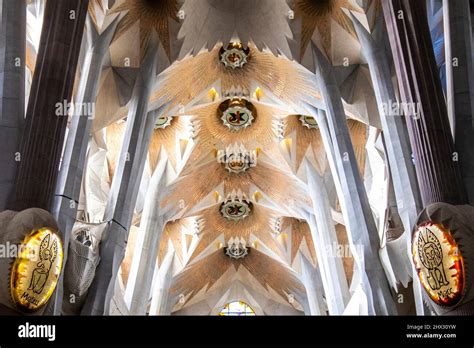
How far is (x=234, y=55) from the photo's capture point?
20.0 meters

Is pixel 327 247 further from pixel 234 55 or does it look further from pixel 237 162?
pixel 234 55

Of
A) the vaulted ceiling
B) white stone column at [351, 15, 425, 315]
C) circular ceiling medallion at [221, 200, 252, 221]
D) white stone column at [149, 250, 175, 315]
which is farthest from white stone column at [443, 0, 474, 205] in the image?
white stone column at [149, 250, 175, 315]

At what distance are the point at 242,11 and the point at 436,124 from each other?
885 cm

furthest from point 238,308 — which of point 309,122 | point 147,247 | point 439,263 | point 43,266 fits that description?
point 43,266

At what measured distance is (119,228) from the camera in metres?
15.1

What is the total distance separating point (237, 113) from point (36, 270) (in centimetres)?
1306

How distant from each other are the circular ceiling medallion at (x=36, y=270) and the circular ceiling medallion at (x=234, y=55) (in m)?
11.0

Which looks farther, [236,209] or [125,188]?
[236,209]

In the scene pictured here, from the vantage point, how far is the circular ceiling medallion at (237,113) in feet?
71.3

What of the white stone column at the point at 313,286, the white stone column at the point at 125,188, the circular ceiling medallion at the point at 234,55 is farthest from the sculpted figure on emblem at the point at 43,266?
the white stone column at the point at 313,286

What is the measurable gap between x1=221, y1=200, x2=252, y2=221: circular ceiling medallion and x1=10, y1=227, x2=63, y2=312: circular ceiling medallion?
14739 mm

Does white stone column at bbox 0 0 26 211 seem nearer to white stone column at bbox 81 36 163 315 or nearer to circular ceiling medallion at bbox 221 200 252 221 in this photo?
white stone column at bbox 81 36 163 315
